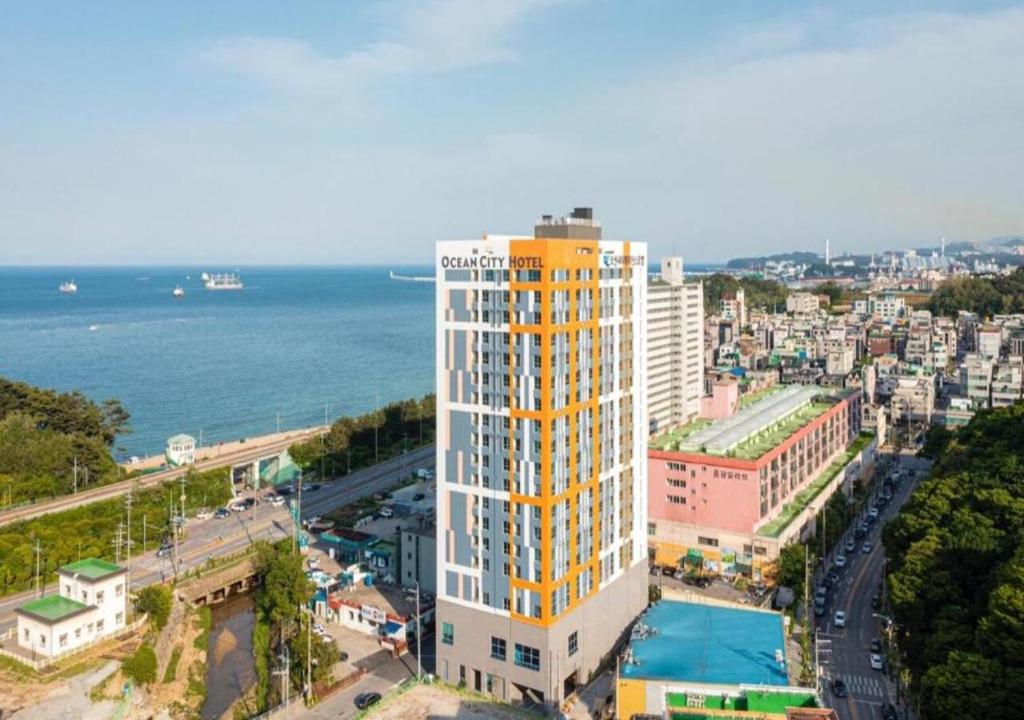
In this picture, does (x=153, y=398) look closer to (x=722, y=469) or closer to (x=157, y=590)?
(x=157, y=590)

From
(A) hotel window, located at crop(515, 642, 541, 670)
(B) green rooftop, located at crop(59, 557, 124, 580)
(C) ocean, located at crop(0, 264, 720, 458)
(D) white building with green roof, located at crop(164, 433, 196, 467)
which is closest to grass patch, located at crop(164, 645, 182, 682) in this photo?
(B) green rooftop, located at crop(59, 557, 124, 580)

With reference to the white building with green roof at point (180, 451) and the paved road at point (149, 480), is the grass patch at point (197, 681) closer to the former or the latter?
the paved road at point (149, 480)

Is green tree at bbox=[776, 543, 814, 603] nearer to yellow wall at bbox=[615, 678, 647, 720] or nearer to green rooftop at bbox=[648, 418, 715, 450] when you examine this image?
green rooftop at bbox=[648, 418, 715, 450]

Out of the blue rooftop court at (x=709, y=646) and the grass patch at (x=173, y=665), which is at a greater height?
the blue rooftop court at (x=709, y=646)

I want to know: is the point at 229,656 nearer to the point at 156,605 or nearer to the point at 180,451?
the point at 156,605

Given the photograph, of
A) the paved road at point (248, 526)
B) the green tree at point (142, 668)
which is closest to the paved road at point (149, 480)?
the paved road at point (248, 526)

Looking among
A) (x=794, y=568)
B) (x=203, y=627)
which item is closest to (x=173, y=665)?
(x=203, y=627)
